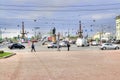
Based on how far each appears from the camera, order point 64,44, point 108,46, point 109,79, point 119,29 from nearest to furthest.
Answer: point 109,79 → point 108,46 → point 64,44 → point 119,29

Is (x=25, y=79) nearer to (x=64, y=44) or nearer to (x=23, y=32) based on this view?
(x=64, y=44)

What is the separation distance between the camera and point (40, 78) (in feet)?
59.1

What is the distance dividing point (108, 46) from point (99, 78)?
63.3m

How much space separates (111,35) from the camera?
630 ft

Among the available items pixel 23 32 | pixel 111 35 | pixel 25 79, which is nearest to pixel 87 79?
pixel 25 79

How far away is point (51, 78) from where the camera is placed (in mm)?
17922

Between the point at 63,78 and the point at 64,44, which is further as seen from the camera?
the point at 64,44

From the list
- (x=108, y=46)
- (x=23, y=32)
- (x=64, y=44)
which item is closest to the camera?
(x=108, y=46)

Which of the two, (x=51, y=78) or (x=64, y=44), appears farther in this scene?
(x=64, y=44)

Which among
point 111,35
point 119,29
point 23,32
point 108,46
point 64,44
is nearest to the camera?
point 108,46

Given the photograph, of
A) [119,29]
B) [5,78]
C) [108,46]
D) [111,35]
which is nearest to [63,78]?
[5,78]

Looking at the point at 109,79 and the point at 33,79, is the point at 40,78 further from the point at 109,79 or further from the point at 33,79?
the point at 109,79

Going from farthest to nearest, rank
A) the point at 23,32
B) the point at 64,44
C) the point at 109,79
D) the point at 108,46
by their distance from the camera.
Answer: the point at 23,32, the point at 64,44, the point at 108,46, the point at 109,79

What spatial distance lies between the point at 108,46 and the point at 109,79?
209ft
